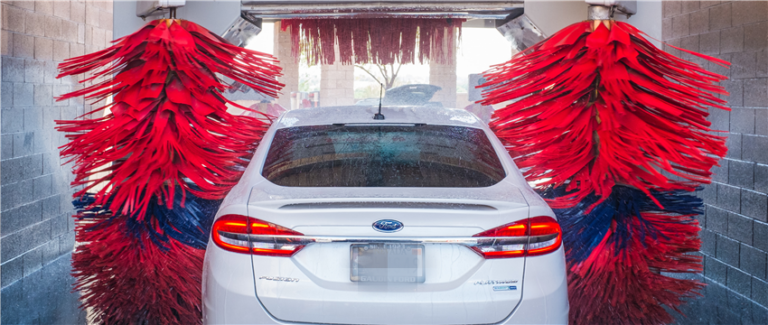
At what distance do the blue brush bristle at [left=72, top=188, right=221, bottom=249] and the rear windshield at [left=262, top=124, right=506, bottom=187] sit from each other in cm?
63

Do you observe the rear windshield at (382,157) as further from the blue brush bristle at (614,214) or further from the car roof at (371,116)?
the blue brush bristle at (614,214)

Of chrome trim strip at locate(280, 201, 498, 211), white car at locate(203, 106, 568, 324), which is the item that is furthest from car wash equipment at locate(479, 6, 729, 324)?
chrome trim strip at locate(280, 201, 498, 211)

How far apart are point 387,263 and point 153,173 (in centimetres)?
150

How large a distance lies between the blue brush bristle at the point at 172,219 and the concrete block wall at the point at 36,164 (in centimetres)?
79

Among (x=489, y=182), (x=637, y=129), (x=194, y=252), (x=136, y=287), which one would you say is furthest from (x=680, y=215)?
(x=136, y=287)

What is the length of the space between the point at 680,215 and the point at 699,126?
0.42 meters

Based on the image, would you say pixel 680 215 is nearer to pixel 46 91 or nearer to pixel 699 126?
pixel 699 126

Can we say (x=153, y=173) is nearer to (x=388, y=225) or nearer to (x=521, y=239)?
(x=388, y=225)

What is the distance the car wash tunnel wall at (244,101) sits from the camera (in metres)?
3.44

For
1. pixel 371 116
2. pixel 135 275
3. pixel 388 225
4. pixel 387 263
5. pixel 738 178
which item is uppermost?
pixel 371 116

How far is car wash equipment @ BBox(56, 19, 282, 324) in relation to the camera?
2.92 meters

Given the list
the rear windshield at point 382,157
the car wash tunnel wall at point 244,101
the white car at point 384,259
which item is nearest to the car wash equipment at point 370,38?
the car wash tunnel wall at point 244,101

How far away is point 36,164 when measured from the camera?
4500 mm

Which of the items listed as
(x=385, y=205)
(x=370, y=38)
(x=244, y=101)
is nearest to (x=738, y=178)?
(x=370, y=38)
